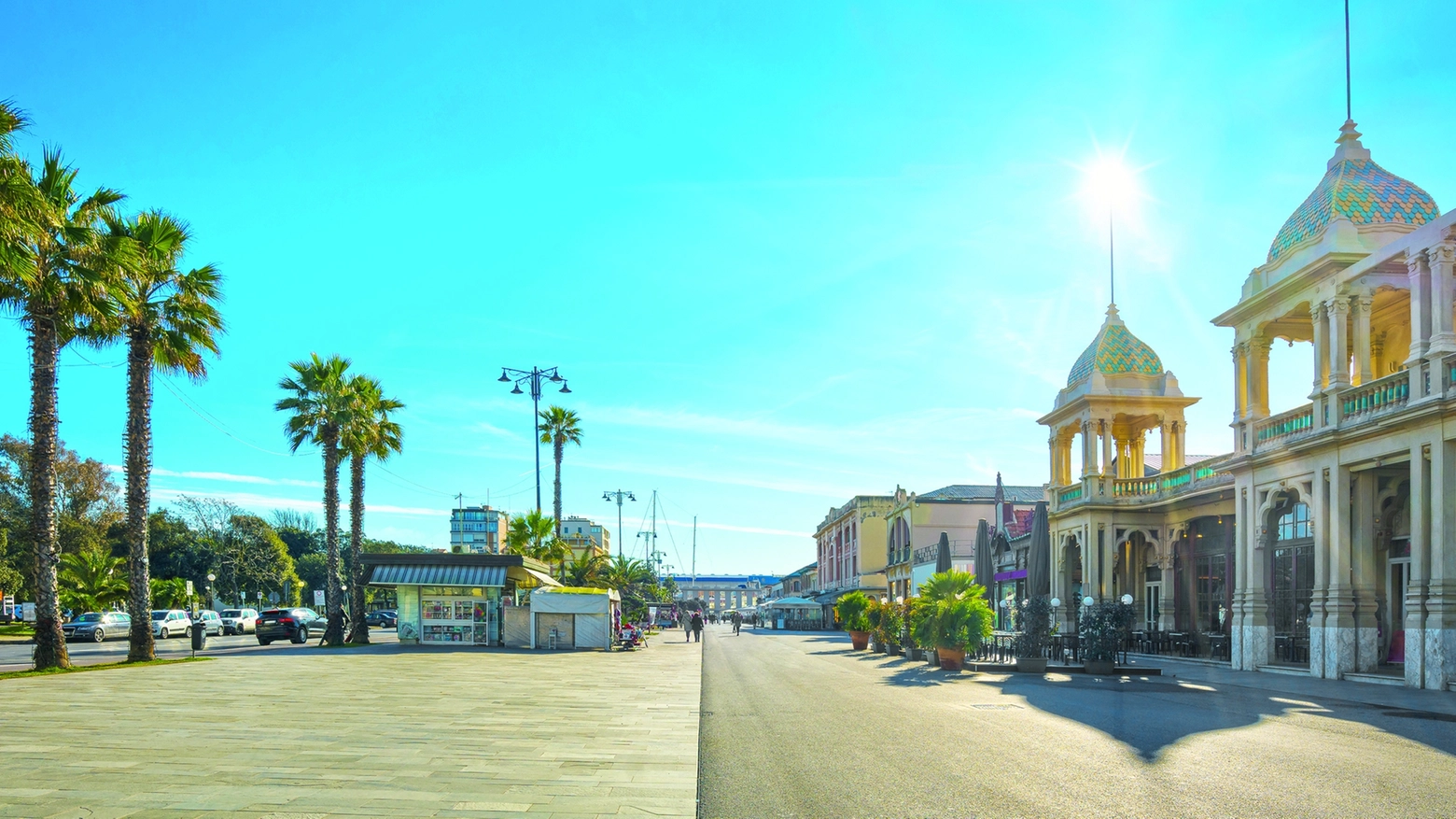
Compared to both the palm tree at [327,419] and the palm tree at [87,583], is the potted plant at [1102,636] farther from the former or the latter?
the palm tree at [87,583]

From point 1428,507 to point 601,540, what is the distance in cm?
17022

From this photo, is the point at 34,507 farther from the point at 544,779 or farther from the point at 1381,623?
the point at 1381,623

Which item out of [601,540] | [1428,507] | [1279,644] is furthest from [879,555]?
[601,540]

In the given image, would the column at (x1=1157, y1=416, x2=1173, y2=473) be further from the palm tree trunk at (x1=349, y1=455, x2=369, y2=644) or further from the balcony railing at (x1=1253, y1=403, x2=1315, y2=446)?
the palm tree trunk at (x1=349, y1=455, x2=369, y2=644)

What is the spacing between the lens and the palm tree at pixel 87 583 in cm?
5512

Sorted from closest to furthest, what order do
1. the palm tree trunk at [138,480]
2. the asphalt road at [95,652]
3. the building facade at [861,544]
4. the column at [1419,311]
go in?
the column at [1419,311] < the palm tree trunk at [138,480] < the asphalt road at [95,652] < the building facade at [861,544]

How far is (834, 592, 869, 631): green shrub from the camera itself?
40594 mm

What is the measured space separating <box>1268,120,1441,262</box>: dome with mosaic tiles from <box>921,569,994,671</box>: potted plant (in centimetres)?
1174

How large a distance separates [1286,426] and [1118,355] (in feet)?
42.1

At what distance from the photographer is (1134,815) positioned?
24.3 ft

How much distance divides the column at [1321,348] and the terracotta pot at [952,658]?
10.3 m

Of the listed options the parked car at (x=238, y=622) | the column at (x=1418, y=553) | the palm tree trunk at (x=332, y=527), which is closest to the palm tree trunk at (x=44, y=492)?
the palm tree trunk at (x=332, y=527)

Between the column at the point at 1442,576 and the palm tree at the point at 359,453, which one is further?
the palm tree at the point at 359,453

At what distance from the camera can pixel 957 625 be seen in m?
24.6
